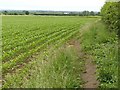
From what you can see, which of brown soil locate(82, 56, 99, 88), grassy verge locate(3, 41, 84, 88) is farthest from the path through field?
grassy verge locate(3, 41, 84, 88)

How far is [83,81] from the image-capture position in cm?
824

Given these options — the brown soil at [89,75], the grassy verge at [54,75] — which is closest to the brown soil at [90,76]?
the brown soil at [89,75]

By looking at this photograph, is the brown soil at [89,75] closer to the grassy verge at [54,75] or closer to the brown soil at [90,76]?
the brown soil at [90,76]

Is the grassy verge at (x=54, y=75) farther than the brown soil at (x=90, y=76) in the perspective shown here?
No

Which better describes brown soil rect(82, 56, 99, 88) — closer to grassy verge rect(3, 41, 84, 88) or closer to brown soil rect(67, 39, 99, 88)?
brown soil rect(67, 39, 99, 88)

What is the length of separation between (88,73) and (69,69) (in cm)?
105

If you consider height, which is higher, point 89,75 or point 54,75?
point 54,75

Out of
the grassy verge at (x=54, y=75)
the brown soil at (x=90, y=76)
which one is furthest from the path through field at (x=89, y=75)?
the grassy verge at (x=54, y=75)

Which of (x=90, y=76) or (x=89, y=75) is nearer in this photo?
(x=90, y=76)

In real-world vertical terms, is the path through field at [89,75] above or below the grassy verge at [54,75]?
below

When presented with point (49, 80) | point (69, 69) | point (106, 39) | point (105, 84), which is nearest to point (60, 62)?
point (69, 69)

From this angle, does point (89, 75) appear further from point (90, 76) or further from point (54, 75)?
point (54, 75)

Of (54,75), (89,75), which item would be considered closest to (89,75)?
(89,75)

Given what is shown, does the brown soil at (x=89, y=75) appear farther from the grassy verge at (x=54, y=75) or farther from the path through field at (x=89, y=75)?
the grassy verge at (x=54, y=75)
